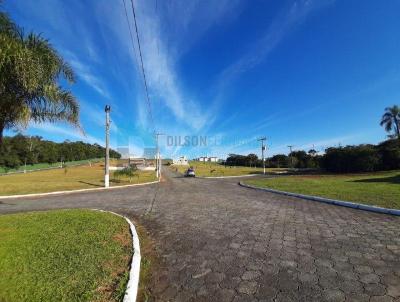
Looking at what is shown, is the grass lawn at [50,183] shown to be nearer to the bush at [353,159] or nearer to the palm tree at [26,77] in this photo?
the palm tree at [26,77]

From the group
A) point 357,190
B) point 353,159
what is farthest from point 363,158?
point 357,190

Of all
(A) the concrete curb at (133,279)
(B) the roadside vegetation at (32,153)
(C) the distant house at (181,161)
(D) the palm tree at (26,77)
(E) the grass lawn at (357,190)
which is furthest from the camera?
(C) the distant house at (181,161)

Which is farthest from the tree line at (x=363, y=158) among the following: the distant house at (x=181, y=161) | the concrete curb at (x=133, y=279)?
the distant house at (x=181, y=161)

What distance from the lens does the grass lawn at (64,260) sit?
3.88 m

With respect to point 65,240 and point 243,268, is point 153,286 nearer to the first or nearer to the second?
point 243,268

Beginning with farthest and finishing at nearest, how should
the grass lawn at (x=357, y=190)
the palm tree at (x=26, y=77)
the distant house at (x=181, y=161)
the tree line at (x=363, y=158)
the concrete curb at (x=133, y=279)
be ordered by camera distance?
the distant house at (x=181, y=161)
the tree line at (x=363, y=158)
the grass lawn at (x=357, y=190)
the palm tree at (x=26, y=77)
the concrete curb at (x=133, y=279)

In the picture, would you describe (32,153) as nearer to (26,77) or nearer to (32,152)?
(32,152)

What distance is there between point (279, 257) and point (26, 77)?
703 cm

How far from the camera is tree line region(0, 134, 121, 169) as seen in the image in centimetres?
7388

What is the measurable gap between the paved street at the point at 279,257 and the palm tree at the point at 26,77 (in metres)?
4.82

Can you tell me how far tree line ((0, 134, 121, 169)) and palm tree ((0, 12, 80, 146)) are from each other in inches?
2705

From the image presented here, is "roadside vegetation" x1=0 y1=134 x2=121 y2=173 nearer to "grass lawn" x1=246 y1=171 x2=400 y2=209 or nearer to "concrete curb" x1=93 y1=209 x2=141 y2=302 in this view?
"grass lawn" x1=246 y1=171 x2=400 y2=209

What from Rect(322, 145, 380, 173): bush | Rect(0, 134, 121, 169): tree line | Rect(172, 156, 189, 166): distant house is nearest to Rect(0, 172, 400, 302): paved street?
Rect(322, 145, 380, 173): bush

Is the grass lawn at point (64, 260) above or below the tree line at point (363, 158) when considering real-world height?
below
